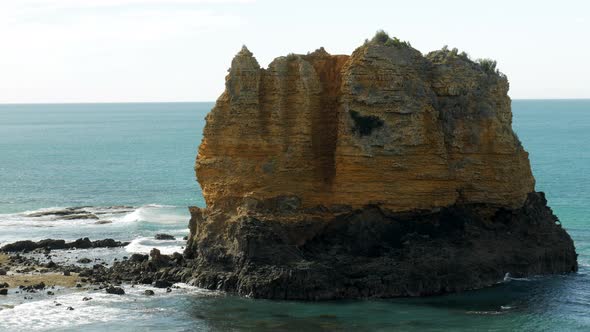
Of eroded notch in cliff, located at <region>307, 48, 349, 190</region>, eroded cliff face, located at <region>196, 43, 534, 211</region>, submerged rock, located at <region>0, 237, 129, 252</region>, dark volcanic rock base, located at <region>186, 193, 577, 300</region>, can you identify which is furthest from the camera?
submerged rock, located at <region>0, 237, 129, 252</region>

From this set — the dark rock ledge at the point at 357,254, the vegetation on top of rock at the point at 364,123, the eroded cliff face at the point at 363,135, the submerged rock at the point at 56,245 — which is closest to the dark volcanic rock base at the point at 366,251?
the dark rock ledge at the point at 357,254

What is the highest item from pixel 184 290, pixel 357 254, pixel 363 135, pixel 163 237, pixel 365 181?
pixel 363 135

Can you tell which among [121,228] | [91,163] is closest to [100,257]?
[121,228]

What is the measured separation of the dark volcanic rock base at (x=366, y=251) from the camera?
46906 millimetres

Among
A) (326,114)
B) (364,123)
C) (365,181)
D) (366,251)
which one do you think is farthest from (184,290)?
(364,123)

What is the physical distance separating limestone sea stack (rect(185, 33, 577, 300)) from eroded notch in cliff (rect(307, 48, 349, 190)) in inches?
2.4

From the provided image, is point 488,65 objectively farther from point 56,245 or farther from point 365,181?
point 56,245

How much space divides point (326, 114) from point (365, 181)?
4.56m

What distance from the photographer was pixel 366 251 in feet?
161

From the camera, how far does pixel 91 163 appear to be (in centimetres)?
13325

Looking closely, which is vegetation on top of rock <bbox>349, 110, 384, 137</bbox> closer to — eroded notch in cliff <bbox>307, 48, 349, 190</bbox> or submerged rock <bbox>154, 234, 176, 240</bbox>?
eroded notch in cliff <bbox>307, 48, 349, 190</bbox>

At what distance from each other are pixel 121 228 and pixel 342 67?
88.1 ft

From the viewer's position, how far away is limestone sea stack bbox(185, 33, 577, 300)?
4794 cm

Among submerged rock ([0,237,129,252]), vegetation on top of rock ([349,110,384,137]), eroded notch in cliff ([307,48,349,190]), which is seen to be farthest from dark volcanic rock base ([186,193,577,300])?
submerged rock ([0,237,129,252])
